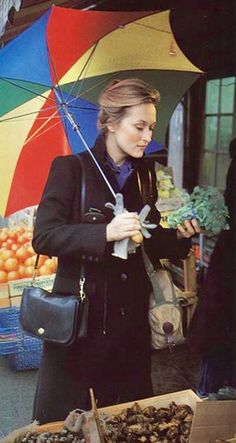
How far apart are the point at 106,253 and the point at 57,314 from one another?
0.34 metres

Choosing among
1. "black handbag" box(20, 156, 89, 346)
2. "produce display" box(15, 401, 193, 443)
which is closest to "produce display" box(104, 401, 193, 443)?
"produce display" box(15, 401, 193, 443)

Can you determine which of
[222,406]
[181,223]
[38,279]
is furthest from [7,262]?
[222,406]

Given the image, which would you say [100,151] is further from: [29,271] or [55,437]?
[55,437]

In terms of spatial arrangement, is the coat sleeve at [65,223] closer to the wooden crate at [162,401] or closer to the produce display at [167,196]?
the produce display at [167,196]

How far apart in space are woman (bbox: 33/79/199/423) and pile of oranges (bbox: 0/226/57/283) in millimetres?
522

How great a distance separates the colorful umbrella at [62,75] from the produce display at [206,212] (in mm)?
468

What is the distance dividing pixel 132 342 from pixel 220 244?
2.38 ft

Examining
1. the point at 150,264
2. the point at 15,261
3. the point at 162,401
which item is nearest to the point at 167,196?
the point at 150,264

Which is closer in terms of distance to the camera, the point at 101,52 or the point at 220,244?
the point at 101,52

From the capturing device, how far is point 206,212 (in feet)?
8.07

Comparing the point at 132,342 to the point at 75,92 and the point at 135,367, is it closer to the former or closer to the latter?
the point at 135,367

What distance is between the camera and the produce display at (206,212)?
2.46 metres

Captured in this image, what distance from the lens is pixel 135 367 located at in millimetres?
2756

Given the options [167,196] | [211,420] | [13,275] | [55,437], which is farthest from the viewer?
[13,275]
